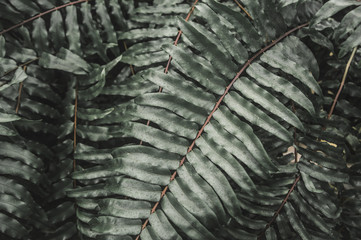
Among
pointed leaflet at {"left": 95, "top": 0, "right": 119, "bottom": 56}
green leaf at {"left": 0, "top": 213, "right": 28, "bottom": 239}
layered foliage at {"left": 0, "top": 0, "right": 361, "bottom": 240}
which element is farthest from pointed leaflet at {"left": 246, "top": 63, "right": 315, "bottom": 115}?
green leaf at {"left": 0, "top": 213, "right": 28, "bottom": 239}

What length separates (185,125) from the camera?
0.75 m

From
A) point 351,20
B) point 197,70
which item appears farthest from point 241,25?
point 351,20

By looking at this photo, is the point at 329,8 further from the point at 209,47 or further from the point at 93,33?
the point at 93,33

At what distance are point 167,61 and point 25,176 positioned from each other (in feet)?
1.64

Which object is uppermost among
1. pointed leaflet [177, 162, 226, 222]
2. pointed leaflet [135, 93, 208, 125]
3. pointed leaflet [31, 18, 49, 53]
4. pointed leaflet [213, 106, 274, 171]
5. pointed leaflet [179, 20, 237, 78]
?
pointed leaflet [31, 18, 49, 53]

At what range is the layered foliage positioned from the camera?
726mm

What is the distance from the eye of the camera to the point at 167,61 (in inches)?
37.9

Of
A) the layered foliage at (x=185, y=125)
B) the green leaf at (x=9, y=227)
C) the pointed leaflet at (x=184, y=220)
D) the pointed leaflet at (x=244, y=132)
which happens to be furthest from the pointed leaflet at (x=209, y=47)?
the green leaf at (x=9, y=227)

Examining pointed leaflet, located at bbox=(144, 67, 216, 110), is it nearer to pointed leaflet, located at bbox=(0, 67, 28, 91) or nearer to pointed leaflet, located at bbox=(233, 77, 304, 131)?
pointed leaflet, located at bbox=(233, 77, 304, 131)

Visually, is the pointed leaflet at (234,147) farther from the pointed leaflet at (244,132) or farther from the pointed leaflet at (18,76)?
the pointed leaflet at (18,76)

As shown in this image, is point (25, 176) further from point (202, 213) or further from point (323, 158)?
point (323, 158)

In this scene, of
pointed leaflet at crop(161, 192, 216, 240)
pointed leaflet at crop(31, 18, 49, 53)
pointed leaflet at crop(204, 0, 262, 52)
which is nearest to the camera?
pointed leaflet at crop(161, 192, 216, 240)

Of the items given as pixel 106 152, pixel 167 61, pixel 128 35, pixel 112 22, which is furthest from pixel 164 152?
pixel 112 22

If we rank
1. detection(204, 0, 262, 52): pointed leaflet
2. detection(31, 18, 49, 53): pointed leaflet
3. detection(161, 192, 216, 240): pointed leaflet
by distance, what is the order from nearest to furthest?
detection(161, 192, 216, 240): pointed leaflet, detection(204, 0, 262, 52): pointed leaflet, detection(31, 18, 49, 53): pointed leaflet
